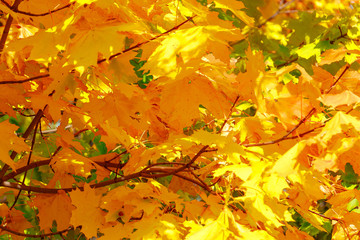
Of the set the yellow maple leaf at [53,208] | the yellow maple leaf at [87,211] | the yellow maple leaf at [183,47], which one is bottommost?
the yellow maple leaf at [53,208]

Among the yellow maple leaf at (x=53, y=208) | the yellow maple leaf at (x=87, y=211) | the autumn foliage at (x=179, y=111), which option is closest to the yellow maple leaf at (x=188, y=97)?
the autumn foliage at (x=179, y=111)

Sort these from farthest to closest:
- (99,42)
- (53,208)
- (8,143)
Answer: (53,208), (8,143), (99,42)

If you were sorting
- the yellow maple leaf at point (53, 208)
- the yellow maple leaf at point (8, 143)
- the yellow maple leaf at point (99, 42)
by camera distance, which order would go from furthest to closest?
the yellow maple leaf at point (53, 208)
the yellow maple leaf at point (8, 143)
the yellow maple leaf at point (99, 42)

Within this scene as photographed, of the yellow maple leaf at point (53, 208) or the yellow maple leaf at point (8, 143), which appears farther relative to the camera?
the yellow maple leaf at point (53, 208)

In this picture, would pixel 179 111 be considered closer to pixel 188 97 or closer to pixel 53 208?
pixel 188 97

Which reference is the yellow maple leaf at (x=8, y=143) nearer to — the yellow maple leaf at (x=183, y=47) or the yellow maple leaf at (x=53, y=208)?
the yellow maple leaf at (x=53, y=208)

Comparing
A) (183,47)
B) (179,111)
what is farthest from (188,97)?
(183,47)

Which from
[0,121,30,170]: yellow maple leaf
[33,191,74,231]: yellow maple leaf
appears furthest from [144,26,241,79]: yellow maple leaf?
[33,191,74,231]: yellow maple leaf

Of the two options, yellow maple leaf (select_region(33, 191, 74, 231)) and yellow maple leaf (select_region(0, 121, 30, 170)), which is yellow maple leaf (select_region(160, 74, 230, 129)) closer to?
yellow maple leaf (select_region(0, 121, 30, 170))

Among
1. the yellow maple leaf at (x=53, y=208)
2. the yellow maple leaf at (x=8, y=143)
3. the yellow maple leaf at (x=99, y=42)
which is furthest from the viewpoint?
the yellow maple leaf at (x=53, y=208)

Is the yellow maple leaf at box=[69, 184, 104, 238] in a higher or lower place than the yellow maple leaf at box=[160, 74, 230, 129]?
lower

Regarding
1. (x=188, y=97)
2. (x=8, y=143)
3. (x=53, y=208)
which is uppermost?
(x=188, y=97)

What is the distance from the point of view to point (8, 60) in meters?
1.70

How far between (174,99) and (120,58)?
23 cm
